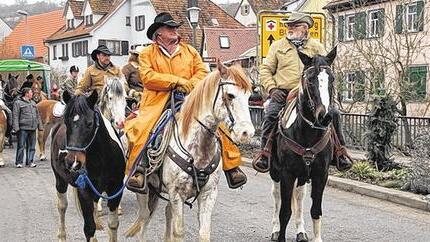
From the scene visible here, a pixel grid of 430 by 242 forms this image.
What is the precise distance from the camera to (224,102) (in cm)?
525

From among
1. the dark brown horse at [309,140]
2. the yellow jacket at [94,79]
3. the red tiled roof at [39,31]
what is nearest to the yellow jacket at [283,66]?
the dark brown horse at [309,140]

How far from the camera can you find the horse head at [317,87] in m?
6.07

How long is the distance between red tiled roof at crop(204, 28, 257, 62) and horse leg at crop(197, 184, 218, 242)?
138 feet

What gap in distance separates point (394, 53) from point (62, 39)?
162ft

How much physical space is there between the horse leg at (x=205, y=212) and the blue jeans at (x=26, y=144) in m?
10.9

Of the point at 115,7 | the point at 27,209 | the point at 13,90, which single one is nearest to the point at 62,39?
the point at 115,7

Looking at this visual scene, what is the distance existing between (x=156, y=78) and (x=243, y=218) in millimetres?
3581

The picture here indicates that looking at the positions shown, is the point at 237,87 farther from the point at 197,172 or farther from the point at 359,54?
the point at 359,54

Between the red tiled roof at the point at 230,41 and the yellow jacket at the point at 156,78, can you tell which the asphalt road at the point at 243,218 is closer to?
the yellow jacket at the point at 156,78

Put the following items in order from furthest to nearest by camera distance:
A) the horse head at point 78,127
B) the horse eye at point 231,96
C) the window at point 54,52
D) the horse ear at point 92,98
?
the window at point 54,52, the horse ear at point 92,98, the horse head at point 78,127, the horse eye at point 231,96

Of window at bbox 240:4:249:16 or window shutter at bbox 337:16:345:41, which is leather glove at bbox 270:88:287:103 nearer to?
window shutter at bbox 337:16:345:41

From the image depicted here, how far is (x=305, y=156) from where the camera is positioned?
665 cm

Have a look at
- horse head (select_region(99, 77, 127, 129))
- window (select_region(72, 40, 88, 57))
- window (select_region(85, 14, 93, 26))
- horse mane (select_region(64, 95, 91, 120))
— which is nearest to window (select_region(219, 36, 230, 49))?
window (select_region(85, 14, 93, 26))

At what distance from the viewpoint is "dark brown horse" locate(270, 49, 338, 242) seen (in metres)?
6.17
